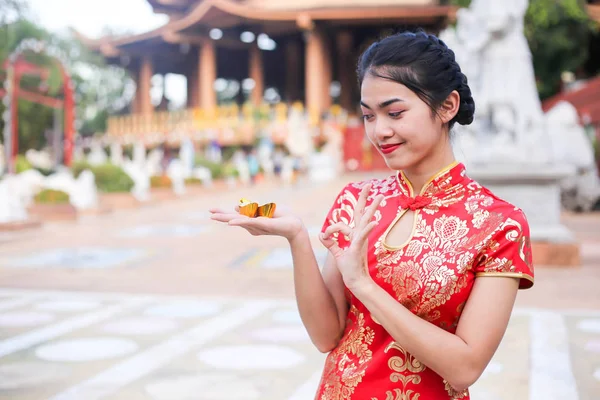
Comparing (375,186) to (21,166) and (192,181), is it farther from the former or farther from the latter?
(192,181)

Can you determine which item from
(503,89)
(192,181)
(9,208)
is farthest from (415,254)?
(192,181)

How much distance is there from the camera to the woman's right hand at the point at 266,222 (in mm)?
1218

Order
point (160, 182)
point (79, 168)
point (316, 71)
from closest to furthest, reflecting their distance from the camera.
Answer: point (79, 168), point (160, 182), point (316, 71)

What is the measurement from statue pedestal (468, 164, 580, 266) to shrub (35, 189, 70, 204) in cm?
705

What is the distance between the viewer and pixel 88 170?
13.2 meters

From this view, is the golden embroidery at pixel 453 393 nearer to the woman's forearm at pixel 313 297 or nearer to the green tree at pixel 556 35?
the woman's forearm at pixel 313 297

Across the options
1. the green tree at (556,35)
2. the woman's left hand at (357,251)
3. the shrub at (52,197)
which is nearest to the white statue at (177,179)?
the shrub at (52,197)

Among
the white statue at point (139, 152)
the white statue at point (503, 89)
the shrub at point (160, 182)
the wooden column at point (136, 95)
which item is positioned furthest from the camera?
the wooden column at point (136, 95)

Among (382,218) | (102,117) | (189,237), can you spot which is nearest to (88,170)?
(189,237)

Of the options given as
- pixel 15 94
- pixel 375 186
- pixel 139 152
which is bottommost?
pixel 139 152

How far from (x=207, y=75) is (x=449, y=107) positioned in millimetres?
24346

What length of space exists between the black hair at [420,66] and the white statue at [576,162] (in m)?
11.1

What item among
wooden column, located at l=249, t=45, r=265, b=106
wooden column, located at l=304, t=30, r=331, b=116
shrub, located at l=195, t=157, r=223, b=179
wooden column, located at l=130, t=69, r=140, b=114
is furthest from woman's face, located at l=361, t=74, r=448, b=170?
wooden column, located at l=130, t=69, r=140, b=114

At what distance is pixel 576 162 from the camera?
11625 millimetres
